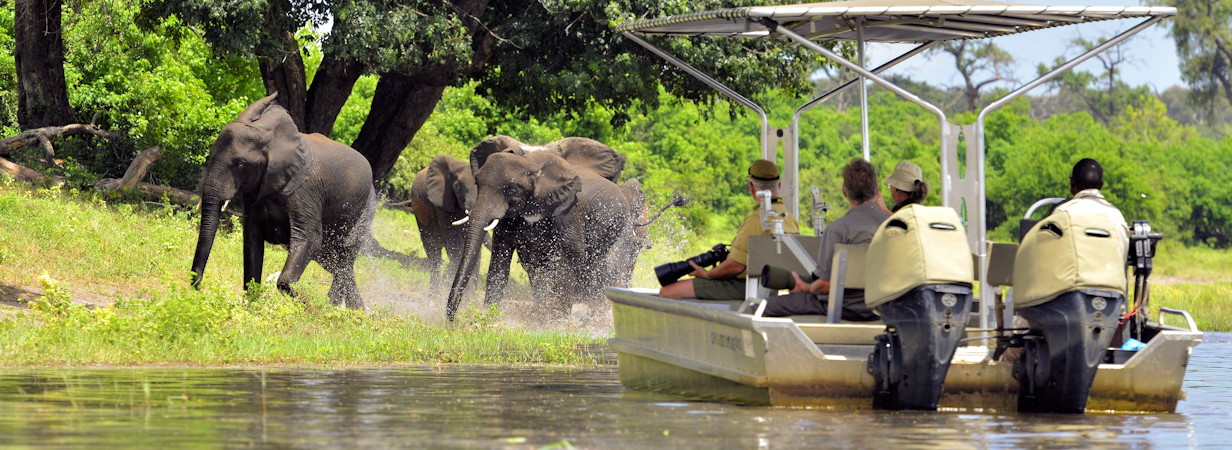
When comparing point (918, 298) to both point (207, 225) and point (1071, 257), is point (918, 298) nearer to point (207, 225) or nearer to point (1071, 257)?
point (1071, 257)

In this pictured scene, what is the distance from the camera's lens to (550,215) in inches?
875

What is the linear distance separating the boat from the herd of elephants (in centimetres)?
763

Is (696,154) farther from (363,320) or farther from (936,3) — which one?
(936,3)

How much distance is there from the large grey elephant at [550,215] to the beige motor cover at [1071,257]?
9747 mm

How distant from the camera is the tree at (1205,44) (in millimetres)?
74188

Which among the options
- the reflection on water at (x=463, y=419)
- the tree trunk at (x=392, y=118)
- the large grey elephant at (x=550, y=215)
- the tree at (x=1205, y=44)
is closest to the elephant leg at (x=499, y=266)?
the large grey elephant at (x=550, y=215)

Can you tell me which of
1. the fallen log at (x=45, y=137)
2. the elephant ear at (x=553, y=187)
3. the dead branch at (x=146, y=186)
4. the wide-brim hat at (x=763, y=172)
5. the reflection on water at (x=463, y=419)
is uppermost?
the fallen log at (x=45, y=137)

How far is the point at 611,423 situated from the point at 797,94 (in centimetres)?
1707

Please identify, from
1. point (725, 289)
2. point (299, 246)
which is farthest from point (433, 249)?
point (725, 289)

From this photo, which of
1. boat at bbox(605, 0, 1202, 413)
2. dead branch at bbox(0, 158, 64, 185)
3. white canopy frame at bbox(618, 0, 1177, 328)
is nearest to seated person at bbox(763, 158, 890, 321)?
boat at bbox(605, 0, 1202, 413)

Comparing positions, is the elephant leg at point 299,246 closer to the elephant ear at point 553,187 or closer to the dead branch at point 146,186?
the elephant ear at point 553,187

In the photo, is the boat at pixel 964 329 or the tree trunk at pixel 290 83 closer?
the boat at pixel 964 329

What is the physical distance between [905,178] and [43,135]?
19.3 meters

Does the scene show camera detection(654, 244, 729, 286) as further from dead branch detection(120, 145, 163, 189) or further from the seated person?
dead branch detection(120, 145, 163, 189)
